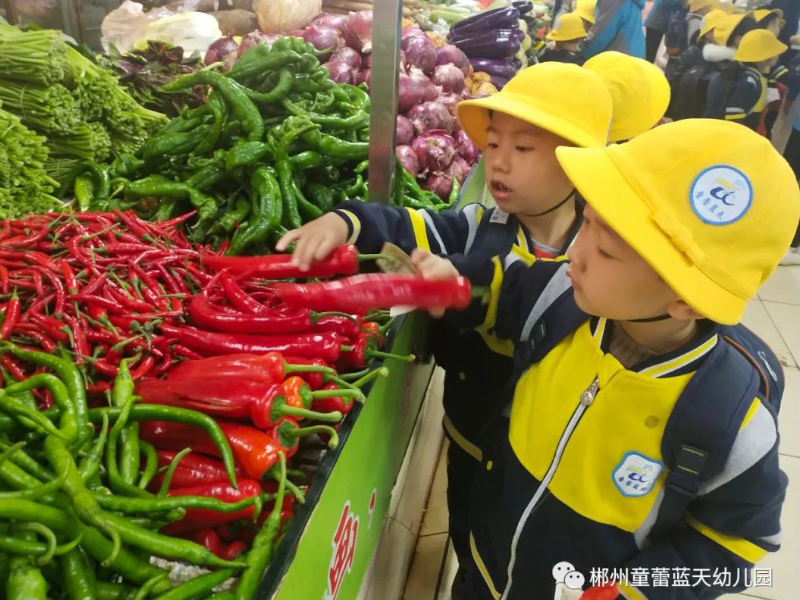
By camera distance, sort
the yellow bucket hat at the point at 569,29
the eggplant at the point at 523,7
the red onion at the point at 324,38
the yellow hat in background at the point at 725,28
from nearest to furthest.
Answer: the red onion at the point at 324,38
the yellow hat in background at the point at 725,28
the yellow bucket hat at the point at 569,29
the eggplant at the point at 523,7

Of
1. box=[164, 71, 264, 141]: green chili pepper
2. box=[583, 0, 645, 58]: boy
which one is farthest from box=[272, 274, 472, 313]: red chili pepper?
box=[583, 0, 645, 58]: boy

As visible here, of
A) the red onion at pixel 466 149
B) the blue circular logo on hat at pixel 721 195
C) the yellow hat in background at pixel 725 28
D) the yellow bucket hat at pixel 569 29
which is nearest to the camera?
the blue circular logo on hat at pixel 721 195

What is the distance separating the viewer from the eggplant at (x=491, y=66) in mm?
5246

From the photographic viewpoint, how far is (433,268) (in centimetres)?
148

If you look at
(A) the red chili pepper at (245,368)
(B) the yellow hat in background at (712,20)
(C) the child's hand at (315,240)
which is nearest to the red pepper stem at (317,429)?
(A) the red chili pepper at (245,368)

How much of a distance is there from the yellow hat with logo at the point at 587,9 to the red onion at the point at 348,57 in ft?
13.3

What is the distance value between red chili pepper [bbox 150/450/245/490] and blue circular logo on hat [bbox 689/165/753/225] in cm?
107

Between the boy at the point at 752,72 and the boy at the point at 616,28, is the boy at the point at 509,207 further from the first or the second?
the boy at the point at 752,72

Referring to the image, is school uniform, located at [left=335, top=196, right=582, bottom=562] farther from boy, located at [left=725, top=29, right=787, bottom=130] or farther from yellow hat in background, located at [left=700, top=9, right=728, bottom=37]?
yellow hat in background, located at [left=700, top=9, right=728, bottom=37]

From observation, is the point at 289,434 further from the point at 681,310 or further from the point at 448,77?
the point at 448,77

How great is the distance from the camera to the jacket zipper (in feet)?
4.47

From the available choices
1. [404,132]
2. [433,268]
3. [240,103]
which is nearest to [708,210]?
[433,268]

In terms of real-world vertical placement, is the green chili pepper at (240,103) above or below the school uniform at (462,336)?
above

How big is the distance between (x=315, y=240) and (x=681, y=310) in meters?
0.96
